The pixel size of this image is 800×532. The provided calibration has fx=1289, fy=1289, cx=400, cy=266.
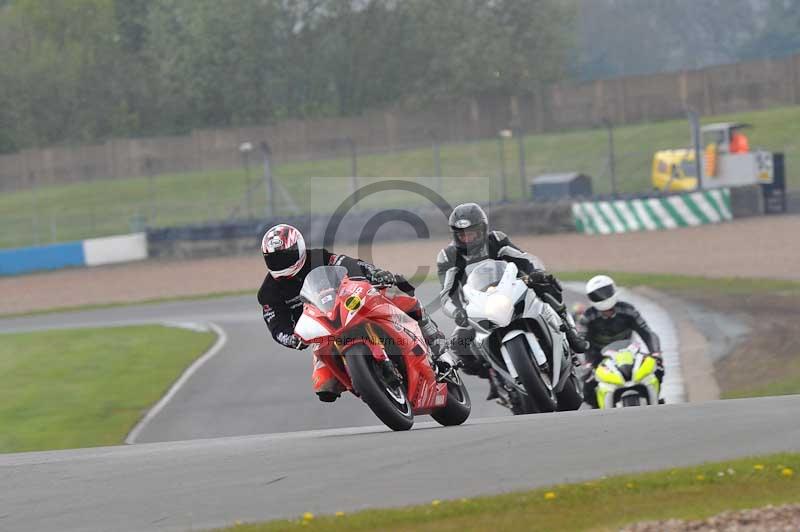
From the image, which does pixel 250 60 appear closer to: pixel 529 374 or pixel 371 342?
pixel 529 374

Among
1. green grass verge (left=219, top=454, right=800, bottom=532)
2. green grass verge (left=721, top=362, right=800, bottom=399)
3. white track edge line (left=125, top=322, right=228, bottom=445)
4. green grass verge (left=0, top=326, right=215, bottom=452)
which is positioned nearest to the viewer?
green grass verge (left=219, top=454, right=800, bottom=532)

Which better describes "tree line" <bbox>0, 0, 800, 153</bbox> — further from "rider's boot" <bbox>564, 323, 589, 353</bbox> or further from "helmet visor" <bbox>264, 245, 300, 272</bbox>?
"helmet visor" <bbox>264, 245, 300, 272</bbox>

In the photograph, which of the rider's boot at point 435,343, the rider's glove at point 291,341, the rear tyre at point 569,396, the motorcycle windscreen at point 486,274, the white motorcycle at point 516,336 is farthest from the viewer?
the rear tyre at point 569,396

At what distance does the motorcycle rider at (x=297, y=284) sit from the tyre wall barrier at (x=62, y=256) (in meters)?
29.1

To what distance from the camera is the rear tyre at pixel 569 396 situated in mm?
10133

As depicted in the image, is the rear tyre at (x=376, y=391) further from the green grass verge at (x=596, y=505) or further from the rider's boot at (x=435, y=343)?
the green grass verge at (x=596, y=505)

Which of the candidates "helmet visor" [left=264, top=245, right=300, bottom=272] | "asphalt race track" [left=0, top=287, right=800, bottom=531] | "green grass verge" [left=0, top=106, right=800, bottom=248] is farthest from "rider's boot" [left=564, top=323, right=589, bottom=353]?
"green grass verge" [left=0, top=106, right=800, bottom=248]

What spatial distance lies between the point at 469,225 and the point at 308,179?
118ft

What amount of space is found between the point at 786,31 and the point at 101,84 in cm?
4441

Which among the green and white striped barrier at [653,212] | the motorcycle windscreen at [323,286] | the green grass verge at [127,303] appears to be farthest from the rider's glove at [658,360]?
the green and white striped barrier at [653,212]

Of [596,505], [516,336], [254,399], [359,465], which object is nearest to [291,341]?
[359,465]

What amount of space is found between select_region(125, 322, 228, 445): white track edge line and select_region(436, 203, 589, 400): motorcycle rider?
13.7ft

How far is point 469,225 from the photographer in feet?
33.0

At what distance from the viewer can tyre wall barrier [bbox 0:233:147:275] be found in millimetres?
37219
